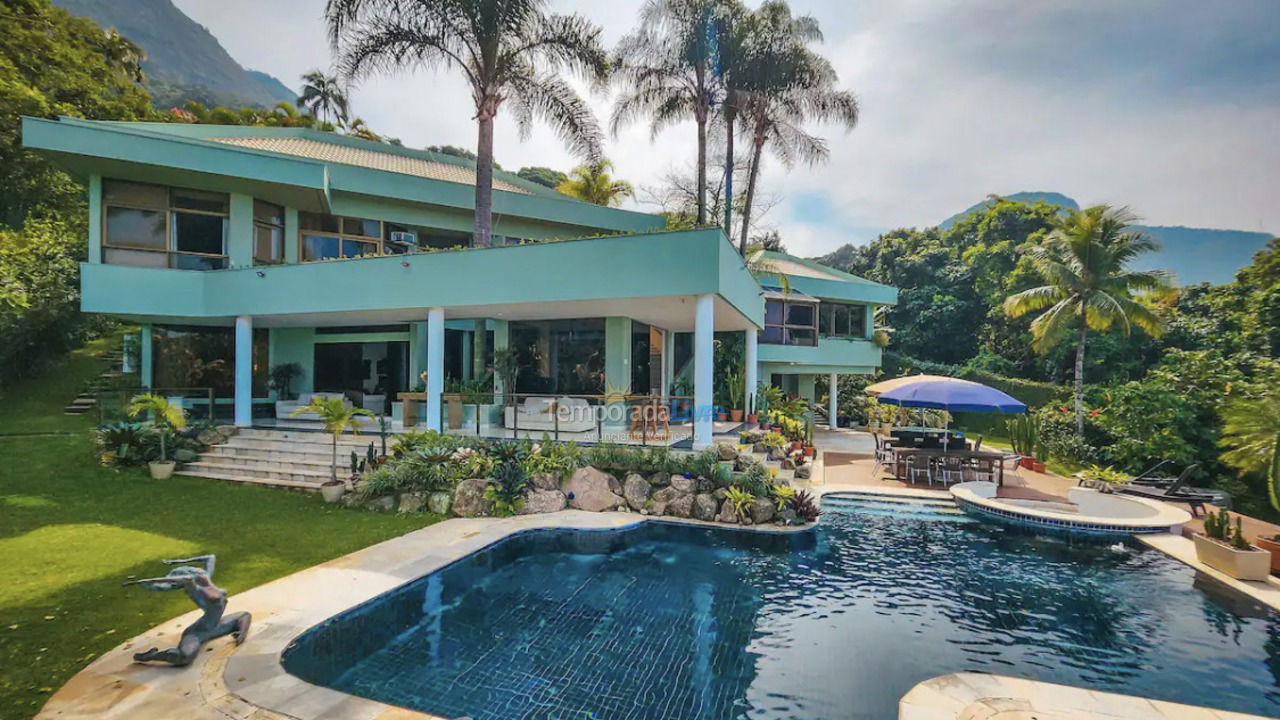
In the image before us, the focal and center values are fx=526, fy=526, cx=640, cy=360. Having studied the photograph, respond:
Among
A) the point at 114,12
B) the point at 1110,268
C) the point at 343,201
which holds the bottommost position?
the point at 1110,268

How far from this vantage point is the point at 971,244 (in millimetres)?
40188

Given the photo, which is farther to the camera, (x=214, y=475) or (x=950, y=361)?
(x=950, y=361)

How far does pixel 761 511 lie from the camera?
1005 centimetres

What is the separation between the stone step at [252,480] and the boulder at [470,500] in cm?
343

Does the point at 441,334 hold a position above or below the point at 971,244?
below

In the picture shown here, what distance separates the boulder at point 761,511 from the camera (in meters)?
10.0

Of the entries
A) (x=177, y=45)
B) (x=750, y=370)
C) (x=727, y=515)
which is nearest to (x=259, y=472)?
(x=727, y=515)

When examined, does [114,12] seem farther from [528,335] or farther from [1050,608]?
[1050,608]

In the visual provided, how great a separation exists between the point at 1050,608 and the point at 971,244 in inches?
1602

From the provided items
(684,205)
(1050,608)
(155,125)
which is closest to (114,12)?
(155,125)

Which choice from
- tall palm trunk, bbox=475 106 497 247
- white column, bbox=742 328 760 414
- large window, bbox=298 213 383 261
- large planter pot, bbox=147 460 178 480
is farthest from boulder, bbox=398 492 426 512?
white column, bbox=742 328 760 414

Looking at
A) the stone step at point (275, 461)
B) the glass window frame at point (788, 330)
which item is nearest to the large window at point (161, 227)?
the stone step at point (275, 461)

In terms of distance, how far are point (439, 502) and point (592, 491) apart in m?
3.03

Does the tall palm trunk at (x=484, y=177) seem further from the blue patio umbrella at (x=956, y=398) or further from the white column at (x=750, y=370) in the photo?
the blue patio umbrella at (x=956, y=398)
